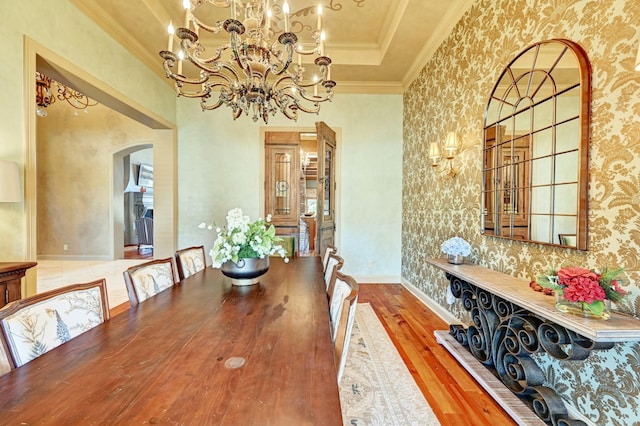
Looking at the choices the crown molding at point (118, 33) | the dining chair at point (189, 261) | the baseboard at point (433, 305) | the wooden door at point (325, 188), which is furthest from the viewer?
the wooden door at point (325, 188)

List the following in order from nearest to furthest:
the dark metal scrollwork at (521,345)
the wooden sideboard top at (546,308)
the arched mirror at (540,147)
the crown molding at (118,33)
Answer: the wooden sideboard top at (546,308) → the dark metal scrollwork at (521,345) → the arched mirror at (540,147) → the crown molding at (118,33)

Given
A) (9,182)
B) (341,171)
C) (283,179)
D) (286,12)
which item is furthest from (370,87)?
(9,182)

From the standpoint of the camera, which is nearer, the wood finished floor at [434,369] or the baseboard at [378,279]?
the wood finished floor at [434,369]

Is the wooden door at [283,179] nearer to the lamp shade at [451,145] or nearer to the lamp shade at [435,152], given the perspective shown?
the lamp shade at [435,152]

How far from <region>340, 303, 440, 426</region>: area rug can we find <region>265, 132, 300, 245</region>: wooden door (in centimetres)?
251

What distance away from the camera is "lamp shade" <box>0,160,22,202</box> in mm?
1741

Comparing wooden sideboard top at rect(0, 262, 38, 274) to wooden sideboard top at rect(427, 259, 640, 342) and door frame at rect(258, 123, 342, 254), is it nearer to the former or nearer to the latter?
door frame at rect(258, 123, 342, 254)

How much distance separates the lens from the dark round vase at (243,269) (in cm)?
172

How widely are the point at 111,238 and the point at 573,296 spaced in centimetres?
718

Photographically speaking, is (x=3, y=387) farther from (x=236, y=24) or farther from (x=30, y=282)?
(x=30, y=282)

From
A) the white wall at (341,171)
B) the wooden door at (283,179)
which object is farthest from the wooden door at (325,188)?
the wooden door at (283,179)

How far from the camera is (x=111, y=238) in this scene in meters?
5.76

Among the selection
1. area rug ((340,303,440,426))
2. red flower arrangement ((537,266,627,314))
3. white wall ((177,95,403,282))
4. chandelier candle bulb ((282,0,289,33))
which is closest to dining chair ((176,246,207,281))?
area rug ((340,303,440,426))

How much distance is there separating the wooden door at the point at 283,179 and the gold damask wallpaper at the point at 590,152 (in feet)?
7.40
